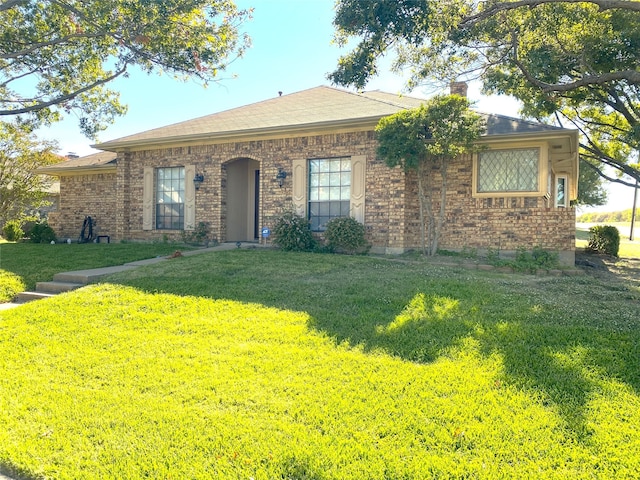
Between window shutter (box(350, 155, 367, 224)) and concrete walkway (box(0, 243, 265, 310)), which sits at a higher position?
window shutter (box(350, 155, 367, 224))

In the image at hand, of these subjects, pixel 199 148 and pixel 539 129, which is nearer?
pixel 539 129

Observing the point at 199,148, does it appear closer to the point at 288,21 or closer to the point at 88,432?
the point at 288,21

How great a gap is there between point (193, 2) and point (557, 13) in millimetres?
7673

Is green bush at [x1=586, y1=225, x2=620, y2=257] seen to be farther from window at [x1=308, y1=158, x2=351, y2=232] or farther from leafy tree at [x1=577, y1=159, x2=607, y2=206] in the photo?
Result: leafy tree at [x1=577, y1=159, x2=607, y2=206]

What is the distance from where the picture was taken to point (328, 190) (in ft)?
39.6

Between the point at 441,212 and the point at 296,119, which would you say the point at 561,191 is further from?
the point at 296,119

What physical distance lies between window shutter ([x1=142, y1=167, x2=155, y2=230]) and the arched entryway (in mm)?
2821

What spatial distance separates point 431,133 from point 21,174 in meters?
21.3

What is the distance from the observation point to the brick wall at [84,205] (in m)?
16.1

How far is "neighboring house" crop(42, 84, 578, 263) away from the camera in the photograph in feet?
33.7

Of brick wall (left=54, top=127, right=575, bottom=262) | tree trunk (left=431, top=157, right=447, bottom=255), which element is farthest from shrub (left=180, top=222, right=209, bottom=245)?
tree trunk (left=431, top=157, right=447, bottom=255)

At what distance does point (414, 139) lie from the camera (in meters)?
9.81

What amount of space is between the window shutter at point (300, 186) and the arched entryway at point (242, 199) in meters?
2.36

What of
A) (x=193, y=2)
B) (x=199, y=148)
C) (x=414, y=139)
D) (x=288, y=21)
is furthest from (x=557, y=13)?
(x=199, y=148)
